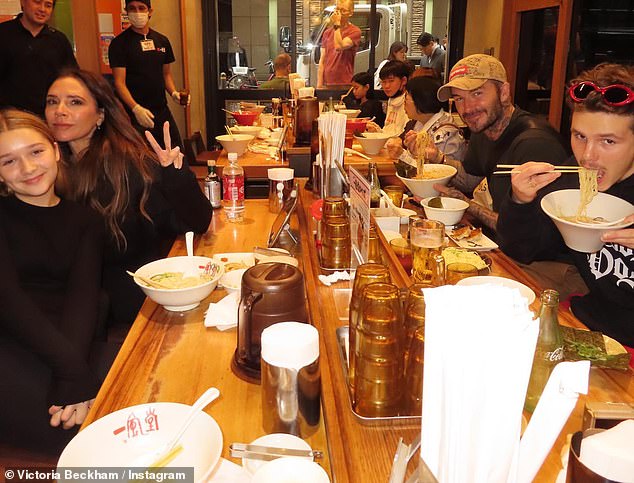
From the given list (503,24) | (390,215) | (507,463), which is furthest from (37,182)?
(503,24)

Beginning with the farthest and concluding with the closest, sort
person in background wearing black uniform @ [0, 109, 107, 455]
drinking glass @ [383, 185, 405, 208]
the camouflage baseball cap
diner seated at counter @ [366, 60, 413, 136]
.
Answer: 1. diner seated at counter @ [366, 60, 413, 136]
2. the camouflage baseball cap
3. drinking glass @ [383, 185, 405, 208]
4. person in background wearing black uniform @ [0, 109, 107, 455]

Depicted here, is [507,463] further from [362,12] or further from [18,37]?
[362,12]

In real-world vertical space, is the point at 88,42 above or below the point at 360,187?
above

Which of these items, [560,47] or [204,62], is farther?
[204,62]

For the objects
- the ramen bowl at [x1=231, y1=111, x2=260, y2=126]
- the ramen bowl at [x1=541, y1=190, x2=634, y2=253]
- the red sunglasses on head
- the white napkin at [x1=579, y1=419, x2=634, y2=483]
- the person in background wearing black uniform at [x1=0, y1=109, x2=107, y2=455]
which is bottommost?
the person in background wearing black uniform at [x1=0, y1=109, x2=107, y2=455]

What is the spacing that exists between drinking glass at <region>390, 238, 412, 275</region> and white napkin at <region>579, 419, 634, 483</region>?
1.00 m

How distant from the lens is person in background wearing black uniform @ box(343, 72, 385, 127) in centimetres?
615

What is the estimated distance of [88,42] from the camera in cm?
500

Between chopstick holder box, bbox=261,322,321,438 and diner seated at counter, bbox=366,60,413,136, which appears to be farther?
diner seated at counter, bbox=366,60,413,136

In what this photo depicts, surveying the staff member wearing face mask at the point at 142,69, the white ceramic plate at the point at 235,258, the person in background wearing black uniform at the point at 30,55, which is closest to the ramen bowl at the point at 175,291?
the white ceramic plate at the point at 235,258

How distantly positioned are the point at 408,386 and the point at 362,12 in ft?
25.3

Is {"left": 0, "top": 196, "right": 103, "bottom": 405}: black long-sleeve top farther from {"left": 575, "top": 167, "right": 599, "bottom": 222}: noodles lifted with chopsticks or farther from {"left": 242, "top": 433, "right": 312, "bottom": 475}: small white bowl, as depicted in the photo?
{"left": 575, "top": 167, "right": 599, "bottom": 222}: noodles lifted with chopsticks

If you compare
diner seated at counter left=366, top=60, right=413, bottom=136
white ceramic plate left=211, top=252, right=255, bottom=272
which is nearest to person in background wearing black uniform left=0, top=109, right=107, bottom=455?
white ceramic plate left=211, top=252, right=255, bottom=272

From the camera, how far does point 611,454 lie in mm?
674
